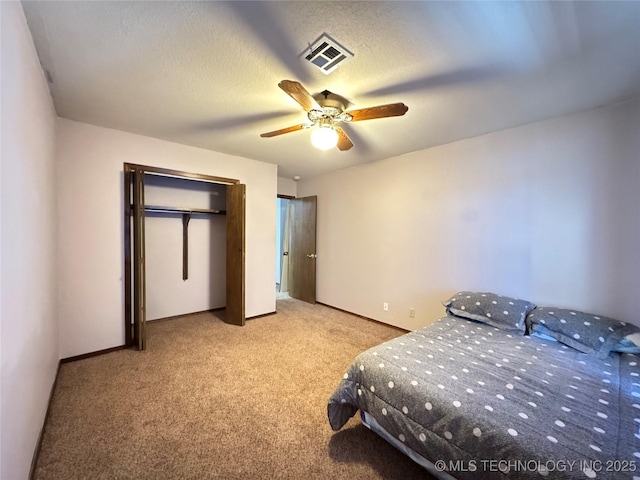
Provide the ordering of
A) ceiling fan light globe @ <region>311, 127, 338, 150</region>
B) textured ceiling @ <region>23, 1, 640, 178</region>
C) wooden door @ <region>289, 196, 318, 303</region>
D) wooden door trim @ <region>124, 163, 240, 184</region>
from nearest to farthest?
textured ceiling @ <region>23, 1, 640, 178</region>, ceiling fan light globe @ <region>311, 127, 338, 150</region>, wooden door trim @ <region>124, 163, 240, 184</region>, wooden door @ <region>289, 196, 318, 303</region>

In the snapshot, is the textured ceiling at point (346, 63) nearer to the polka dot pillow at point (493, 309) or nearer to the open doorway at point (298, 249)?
the polka dot pillow at point (493, 309)

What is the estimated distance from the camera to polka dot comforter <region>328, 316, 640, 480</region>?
42.7 inches

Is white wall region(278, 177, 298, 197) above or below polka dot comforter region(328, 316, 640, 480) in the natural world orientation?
above

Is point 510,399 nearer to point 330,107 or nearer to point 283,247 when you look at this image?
point 330,107

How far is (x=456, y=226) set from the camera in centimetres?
312

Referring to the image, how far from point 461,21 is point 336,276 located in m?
3.78

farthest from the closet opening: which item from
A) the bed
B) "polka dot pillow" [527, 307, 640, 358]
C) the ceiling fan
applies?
"polka dot pillow" [527, 307, 640, 358]

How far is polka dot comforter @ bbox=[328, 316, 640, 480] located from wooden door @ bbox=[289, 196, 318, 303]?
3.11 m

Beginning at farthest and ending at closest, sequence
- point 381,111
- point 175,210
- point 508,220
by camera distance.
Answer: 1. point 175,210
2. point 508,220
3. point 381,111

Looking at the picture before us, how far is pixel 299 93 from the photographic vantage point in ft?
5.57

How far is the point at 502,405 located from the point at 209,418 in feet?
6.26

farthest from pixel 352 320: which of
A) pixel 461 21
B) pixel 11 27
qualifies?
pixel 11 27

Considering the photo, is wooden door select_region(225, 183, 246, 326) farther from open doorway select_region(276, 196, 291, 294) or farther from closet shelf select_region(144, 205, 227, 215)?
open doorway select_region(276, 196, 291, 294)

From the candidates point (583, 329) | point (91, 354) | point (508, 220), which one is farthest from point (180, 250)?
point (583, 329)
